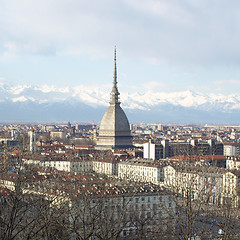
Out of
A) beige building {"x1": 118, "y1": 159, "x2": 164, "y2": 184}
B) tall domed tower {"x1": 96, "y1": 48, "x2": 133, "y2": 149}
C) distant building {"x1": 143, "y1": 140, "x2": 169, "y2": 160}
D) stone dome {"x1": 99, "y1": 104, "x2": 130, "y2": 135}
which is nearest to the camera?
beige building {"x1": 118, "y1": 159, "x2": 164, "y2": 184}

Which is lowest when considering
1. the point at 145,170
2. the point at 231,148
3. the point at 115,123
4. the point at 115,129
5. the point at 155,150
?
the point at 145,170

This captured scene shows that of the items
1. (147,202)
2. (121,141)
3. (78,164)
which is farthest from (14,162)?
(121,141)

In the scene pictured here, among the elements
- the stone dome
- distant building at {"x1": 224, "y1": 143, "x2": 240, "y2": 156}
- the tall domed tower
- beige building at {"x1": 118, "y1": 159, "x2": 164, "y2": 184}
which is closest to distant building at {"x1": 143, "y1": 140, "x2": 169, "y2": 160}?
the tall domed tower

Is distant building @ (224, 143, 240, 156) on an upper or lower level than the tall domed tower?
lower

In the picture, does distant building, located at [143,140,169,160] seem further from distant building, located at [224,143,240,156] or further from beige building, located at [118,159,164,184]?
distant building, located at [224,143,240,156]

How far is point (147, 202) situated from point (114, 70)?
80.4 m

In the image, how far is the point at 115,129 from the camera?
12100cm

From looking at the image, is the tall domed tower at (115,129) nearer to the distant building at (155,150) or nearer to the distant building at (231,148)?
the distant building at (155,150)

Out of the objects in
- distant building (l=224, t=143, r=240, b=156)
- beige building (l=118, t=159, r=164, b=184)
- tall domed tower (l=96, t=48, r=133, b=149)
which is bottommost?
beige building (l=118, t=159, r=164, b=184)

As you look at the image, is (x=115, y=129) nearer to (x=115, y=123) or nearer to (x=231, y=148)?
(x=115, y=123)

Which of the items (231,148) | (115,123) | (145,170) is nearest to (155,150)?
(115,123)

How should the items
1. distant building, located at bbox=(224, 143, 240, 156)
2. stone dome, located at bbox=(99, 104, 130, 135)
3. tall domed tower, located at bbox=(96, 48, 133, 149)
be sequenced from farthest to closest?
1. stone dome, located at bbox=(99, 104, 130, 135)
2. tall domed tower, located at bbox=(96, 48, 133, 149)
3. distant building, located at bbox=(224, 143, 240, 156)

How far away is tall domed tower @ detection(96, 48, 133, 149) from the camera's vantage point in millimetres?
120438

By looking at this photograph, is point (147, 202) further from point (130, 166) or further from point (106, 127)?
point (106, 127)
